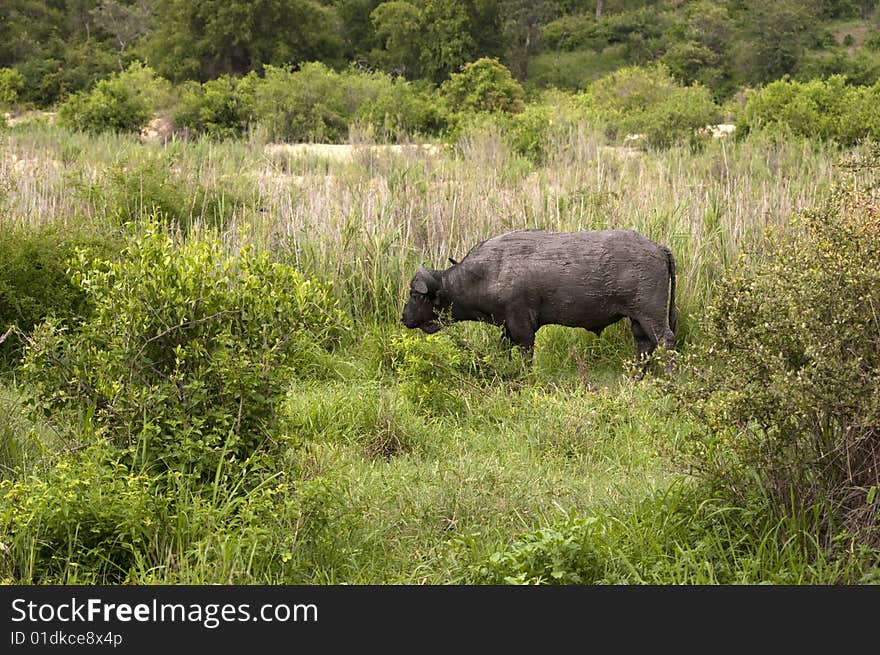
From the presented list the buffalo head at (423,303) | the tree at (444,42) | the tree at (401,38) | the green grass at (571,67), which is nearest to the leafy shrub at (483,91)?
the tree at (444,42)

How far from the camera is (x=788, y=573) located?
3.86m

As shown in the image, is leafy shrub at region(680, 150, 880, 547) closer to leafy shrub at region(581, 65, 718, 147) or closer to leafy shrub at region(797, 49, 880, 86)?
leafy shrub at region(581, 65, 718, 147)

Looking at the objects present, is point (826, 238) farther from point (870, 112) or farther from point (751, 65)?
point (751, 65)

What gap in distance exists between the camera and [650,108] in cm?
2283

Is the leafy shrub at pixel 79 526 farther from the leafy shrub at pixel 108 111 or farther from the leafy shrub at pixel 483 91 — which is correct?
the leafy shrub at pixel 483 91

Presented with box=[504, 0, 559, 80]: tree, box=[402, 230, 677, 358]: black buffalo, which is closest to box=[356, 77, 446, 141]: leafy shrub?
box=[402, 230, 677, 358]: black buffalo

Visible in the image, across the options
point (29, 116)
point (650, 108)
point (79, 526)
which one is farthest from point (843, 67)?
point (79, 526)

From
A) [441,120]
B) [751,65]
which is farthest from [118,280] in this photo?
[751,65]

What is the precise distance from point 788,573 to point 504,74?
26229mm

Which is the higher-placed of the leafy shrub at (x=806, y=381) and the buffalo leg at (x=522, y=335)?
the leafy shrub at (x=806, y=381)

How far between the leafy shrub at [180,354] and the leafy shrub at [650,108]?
14823mm

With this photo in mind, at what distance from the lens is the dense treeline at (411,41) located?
120ft

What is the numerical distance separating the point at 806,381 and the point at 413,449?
2.52 m

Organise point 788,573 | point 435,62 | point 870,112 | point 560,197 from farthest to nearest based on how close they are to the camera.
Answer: point 435,62 < point 870,112 < point 560,197 < point 788,573
